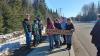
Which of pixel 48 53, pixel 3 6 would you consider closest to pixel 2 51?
pixel 48 53

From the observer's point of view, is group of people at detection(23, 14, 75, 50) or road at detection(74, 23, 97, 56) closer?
road at detection(74, 23, 97, 56)

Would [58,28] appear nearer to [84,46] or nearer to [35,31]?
[35,31]

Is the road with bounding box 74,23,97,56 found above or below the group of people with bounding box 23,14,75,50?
below

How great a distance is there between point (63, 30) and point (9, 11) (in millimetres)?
17172

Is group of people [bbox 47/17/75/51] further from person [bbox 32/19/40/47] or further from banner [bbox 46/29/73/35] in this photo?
person [bbox 32/19/40/47]

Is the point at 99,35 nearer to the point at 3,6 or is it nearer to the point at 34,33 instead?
the point at 34,33

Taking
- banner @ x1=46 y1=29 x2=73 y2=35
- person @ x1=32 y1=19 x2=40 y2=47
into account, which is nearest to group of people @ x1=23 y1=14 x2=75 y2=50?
person @ x1=32 y1=19 x2=40 y2=47

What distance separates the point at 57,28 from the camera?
1742cm

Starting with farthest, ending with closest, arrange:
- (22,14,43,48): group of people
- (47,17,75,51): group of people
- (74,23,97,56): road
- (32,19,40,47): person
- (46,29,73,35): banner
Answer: (32,19,40,47): person → (22,14,43,48): group of people → (47,17,75,51): group of people → (46,29,73,35): banner → (74,23,97,56): road

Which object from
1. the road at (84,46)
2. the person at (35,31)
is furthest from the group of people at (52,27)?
the road at (84,46)

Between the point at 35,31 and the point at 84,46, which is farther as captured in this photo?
the point at 84,46

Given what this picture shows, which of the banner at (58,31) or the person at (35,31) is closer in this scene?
the banner at (58,31)

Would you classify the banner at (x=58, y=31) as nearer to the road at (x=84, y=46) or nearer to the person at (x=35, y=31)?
the road at (x=84, y=46)

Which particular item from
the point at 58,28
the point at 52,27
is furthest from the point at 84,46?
the point at 52,27
